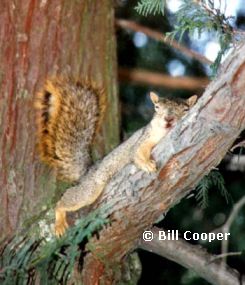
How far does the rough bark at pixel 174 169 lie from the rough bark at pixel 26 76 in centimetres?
19

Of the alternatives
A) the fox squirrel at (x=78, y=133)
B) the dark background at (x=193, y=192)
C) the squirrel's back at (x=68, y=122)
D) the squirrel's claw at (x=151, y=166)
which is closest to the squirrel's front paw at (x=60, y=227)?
the fox squirrel at (x=78, y=133)

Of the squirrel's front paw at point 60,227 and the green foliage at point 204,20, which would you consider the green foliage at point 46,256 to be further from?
the green foliage at point 204,20

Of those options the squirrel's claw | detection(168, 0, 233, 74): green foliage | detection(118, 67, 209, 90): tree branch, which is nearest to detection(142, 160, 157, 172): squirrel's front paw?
the squirrel's claw

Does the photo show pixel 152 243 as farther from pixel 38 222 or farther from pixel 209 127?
pixel 209 127

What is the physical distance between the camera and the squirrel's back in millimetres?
1500

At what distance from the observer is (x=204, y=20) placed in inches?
48.8

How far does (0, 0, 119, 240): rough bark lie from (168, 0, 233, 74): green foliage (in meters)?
0.38

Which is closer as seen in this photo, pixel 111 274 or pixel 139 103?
pixel 111 274

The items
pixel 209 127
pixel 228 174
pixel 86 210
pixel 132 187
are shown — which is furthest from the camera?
pixel 228 174

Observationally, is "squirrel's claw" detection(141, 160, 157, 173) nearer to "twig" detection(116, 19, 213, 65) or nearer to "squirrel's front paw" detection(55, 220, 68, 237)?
"squirrel's front paw" detection(55, 220, 68, 237)

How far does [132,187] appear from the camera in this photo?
1260mm

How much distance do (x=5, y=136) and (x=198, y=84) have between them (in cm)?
55

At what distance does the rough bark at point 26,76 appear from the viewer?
1.46 metres

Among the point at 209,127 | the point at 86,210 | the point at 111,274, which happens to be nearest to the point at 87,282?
the point at 111,274
